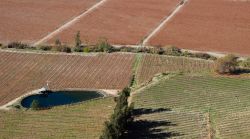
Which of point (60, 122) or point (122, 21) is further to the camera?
point (122, 21)

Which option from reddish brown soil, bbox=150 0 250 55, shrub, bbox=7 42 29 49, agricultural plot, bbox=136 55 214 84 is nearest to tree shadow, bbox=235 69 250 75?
agricultural plot, bbox=136 55 214 84

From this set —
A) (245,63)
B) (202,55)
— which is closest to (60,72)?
(202,55)

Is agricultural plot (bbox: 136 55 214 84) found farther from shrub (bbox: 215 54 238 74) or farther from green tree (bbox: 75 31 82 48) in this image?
green tree (bbox: 75 31 82 48)

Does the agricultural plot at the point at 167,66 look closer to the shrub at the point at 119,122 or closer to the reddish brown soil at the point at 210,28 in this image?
the reddish brown soil at the point at 210,28

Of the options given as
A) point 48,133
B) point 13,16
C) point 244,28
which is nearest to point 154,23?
point 244,28

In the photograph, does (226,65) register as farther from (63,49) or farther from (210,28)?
(63,49)

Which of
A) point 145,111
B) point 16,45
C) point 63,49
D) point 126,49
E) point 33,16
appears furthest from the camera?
point 33,16
